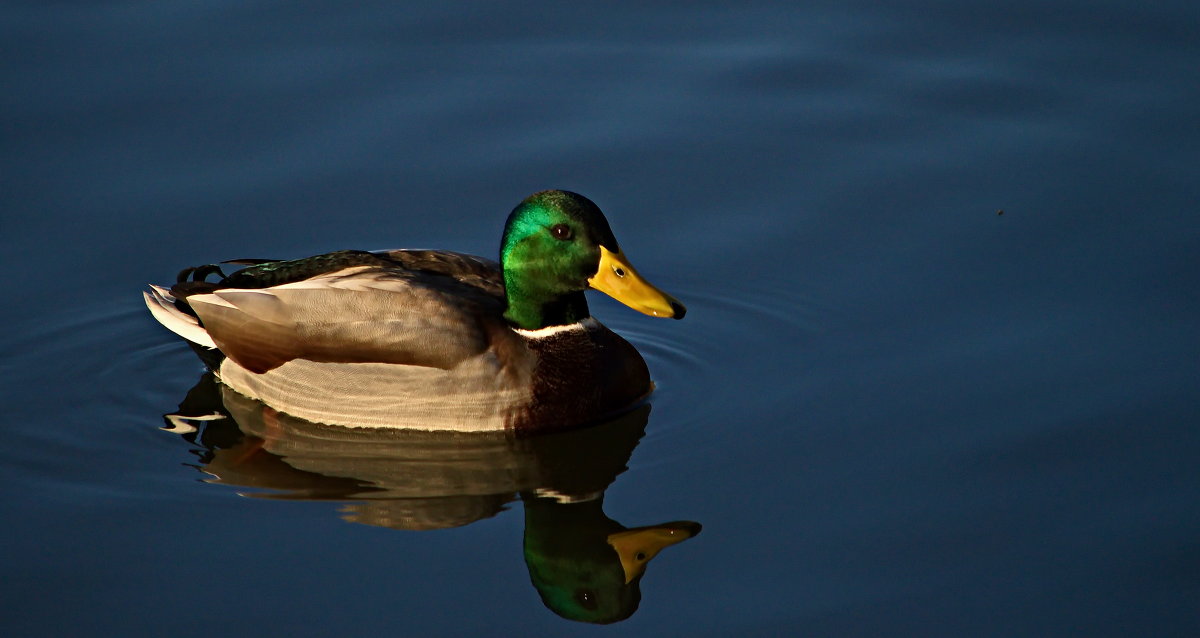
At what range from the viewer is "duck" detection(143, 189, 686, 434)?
27.4 ft

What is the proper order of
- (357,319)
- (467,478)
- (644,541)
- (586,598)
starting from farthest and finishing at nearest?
(357,319), (467,478), (644,541), (586,598)

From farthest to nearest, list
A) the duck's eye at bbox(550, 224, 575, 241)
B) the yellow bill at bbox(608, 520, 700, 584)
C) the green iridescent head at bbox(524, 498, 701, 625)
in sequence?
the duck's eye at bbox(550, 224, 575, 241)
the yellow bill at bbox(608, 520, 700, 584)
the green iridescent head at bbox(524, 498, 701, 625)

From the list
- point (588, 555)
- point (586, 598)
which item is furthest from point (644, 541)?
point (586, 598)

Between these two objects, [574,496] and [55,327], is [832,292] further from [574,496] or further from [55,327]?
[55,327]

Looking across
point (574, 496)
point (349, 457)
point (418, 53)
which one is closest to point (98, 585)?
point (349, 457)

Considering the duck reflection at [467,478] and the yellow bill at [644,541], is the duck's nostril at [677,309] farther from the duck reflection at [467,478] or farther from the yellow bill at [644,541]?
the yellow bill at [644,541]

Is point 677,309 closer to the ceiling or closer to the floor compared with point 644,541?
closer to the ceiling

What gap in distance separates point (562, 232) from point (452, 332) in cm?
78

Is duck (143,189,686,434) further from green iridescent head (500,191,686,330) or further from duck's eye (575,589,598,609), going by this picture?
duck's eye (575,589,598,609)

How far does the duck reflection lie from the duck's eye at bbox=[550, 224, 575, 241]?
106cm

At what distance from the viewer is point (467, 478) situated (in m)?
8.04

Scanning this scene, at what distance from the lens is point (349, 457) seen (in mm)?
8289

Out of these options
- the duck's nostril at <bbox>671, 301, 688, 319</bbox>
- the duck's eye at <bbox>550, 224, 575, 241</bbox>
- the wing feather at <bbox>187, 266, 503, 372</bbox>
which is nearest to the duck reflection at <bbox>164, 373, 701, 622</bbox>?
the wing feather at <bbox>187, 266, 503, 372</bbox>

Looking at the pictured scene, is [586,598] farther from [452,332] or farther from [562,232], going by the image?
[562,232]
